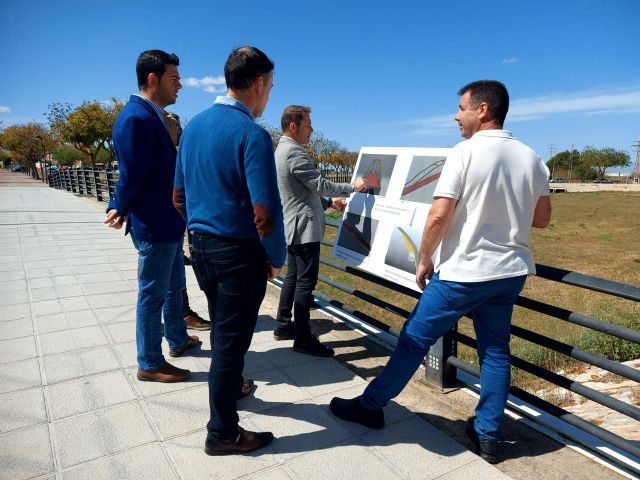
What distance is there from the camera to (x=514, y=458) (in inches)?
86.3

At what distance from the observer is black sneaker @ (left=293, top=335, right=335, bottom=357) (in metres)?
3.31

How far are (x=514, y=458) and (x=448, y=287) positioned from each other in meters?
0.94

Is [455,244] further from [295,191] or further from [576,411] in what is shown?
[576,411]

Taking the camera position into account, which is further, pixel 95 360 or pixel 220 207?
pixel 95 360

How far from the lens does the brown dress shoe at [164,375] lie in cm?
286

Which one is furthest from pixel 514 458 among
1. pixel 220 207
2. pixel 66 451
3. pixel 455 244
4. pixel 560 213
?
pixel 560 213

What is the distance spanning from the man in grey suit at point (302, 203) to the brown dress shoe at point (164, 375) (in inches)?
35.0

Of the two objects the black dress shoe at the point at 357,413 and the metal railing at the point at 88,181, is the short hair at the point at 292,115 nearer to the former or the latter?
the black dress shoe at the point at 357,413

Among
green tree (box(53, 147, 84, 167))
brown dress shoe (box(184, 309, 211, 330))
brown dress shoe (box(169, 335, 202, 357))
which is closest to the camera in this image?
brown dress shoe (box(169, 335, 202, 357))

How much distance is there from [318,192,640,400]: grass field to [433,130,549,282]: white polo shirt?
272 centimetres

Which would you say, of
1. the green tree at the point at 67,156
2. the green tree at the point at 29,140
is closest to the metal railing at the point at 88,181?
the green tree at the point at 29,140

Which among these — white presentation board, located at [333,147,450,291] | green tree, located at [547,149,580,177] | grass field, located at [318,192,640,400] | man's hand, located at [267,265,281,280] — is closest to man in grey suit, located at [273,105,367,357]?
white presentation board, located at [333,147,450,291]

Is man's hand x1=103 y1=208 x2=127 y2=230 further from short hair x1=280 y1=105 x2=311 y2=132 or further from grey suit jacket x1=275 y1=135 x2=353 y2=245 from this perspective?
short hair x1=280 y1=105 x2=311 y2=132

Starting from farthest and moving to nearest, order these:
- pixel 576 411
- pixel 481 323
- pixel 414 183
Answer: pixel 576 411 < pixel 414 183 < pixel 481 323
